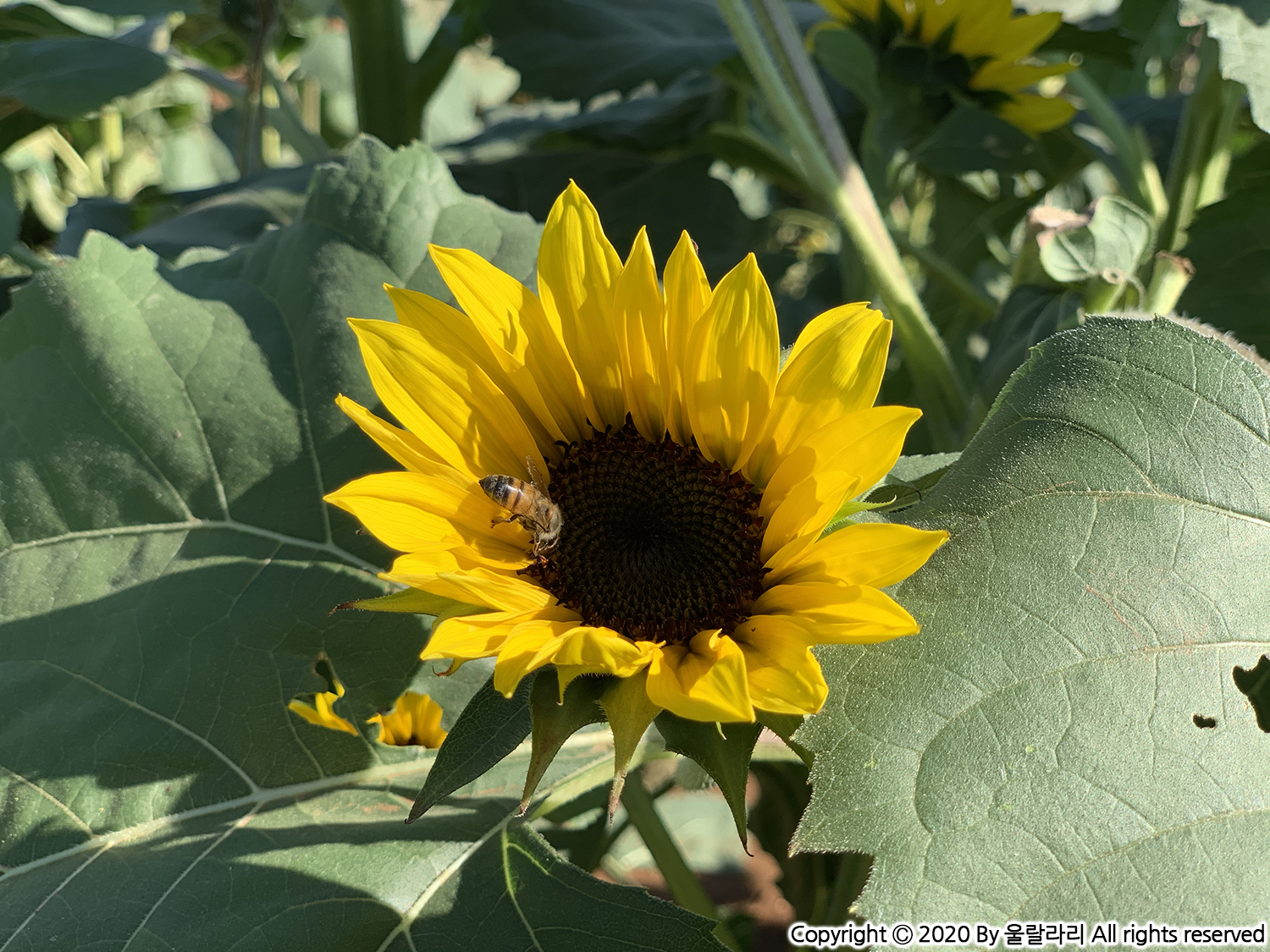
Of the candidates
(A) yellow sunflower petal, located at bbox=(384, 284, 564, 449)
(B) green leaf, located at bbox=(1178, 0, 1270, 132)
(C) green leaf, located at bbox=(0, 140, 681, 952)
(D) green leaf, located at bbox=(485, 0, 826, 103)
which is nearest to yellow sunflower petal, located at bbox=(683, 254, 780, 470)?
(A) yellow sunflower petal, located at bbox=(384, 284, 564, 449)

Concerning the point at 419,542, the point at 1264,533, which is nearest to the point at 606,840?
the point at 419,542

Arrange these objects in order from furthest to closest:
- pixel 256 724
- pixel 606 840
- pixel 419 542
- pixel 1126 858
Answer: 1. pixel 606 840
2. pixel 256 724
3. pixel 419 542
4. pixel 1126 858

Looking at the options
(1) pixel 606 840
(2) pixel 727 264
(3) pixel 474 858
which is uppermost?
(2) pixel 727 264

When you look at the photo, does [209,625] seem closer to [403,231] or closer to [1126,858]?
[403,231]

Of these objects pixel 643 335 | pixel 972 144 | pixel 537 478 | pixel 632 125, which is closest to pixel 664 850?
pixel 537 478

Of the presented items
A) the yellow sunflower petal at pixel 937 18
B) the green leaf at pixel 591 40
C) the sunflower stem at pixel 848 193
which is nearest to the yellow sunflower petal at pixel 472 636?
the sunflower stem at pixel 848 193

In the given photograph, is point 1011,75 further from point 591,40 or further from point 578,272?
point 578,272

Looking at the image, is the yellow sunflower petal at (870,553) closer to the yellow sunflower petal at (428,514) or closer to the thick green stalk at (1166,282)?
the yellow sunflower petal at (428,514)
